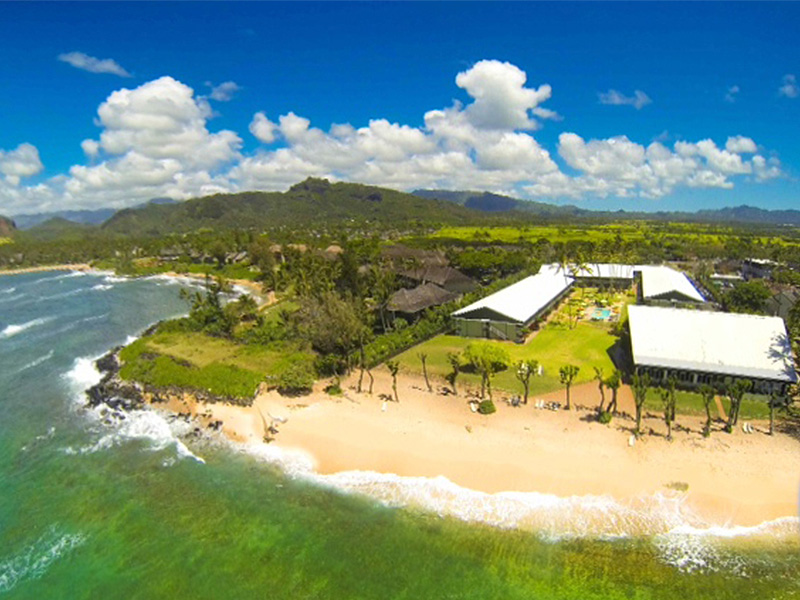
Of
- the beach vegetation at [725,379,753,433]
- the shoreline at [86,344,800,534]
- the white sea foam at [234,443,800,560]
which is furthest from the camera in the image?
the beach vegetation at [725,379,753,433]

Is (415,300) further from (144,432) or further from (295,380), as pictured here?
(144,432)

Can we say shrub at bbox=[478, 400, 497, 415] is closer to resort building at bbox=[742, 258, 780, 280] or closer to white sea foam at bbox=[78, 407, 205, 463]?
white sea foam at bbox=[78, 407, 205, 463]

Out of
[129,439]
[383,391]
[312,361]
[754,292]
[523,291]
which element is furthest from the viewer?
[523,291]

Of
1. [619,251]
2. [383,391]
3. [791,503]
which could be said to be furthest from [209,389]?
[619,251]

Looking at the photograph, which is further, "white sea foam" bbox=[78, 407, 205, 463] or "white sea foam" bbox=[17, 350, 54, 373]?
"white sea foam" bbox=[17, 350, 54, 373]

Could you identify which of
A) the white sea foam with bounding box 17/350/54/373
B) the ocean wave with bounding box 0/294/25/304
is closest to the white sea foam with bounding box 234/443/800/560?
the white sea foam with bounding box 17/350/54/373

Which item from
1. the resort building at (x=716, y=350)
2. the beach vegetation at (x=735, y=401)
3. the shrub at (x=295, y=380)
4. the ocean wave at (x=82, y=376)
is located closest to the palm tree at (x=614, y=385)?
the resort building at (x=716, y=350)

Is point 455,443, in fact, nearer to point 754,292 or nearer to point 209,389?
point 209,389
